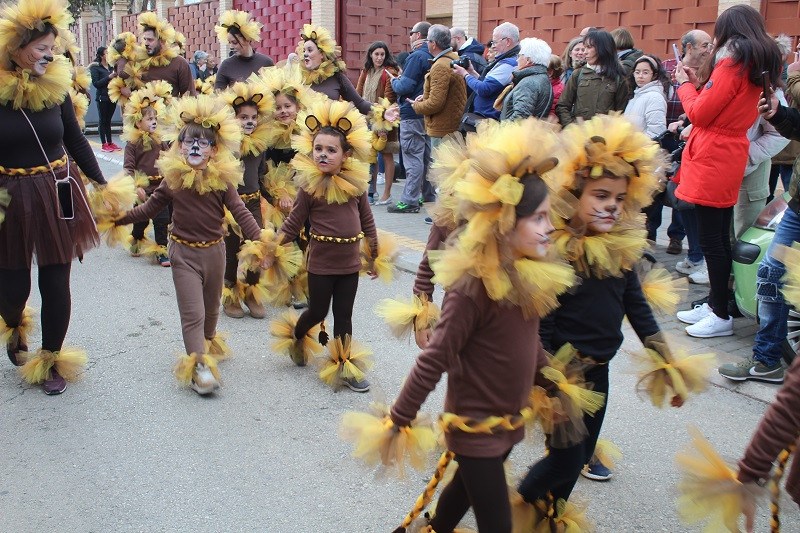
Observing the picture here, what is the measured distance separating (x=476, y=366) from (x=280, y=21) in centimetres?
1814

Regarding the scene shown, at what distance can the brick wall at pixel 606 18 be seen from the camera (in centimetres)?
1090

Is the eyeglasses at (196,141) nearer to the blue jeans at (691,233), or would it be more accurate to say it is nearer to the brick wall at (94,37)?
the blue jeans at (691,233)

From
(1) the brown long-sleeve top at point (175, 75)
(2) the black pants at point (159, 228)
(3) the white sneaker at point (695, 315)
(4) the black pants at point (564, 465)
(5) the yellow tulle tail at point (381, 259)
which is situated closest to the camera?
(4) the black pants at point (564, 465)

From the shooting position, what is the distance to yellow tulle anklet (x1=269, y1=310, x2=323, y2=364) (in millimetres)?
5273

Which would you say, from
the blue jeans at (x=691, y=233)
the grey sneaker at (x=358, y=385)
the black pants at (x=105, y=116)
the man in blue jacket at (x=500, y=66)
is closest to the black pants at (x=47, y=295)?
the grey sneaker at (x=358, y=385)

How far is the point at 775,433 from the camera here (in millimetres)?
2402

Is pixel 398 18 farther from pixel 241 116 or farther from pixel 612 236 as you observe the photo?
pixel 612 236

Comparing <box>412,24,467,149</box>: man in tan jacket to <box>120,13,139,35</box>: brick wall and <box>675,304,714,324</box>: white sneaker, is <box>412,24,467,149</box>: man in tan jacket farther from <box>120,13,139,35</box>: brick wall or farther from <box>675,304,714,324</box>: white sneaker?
<box>120,13,139,35</box>: brick wall

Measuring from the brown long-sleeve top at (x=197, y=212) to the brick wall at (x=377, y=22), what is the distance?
12453mm

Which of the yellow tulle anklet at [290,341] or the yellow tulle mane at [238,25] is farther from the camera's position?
the yellow tulle mane at [238,25]

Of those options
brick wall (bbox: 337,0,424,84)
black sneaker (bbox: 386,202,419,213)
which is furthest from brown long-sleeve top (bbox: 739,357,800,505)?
brick wall (bbox: 337,0,424,84)

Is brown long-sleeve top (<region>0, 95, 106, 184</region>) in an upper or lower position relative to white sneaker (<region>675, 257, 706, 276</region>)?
upper

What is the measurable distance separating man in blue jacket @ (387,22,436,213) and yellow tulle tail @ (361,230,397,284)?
4904mm

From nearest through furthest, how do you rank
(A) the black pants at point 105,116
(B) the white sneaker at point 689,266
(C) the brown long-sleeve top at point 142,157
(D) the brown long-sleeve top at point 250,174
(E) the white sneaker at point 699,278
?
(D) the brown long-sleeve top at point 250,174 < (E) the white sneaker at point 699,278 < (B) the white sneaker at point 689,266 < (C) the brown long-sleeve top at point 142,157 < (A) the black pants at point 105,116
